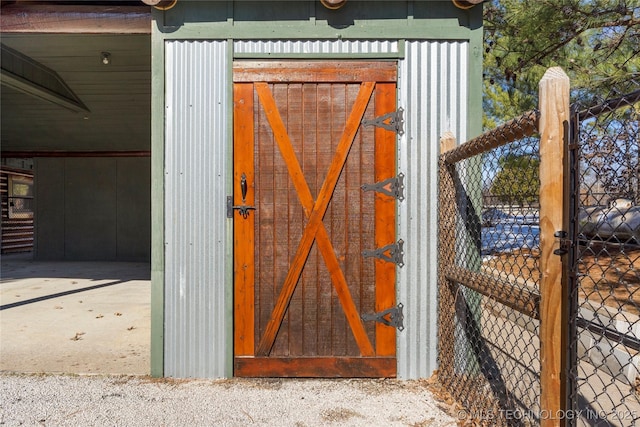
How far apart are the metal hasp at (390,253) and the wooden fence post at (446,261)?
280 mm

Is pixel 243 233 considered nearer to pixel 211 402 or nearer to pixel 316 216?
pixel 316 216

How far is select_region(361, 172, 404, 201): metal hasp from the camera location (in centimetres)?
290

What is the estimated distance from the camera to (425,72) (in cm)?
293

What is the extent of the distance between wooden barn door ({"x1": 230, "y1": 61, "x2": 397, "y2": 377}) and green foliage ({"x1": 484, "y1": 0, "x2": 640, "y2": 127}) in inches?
120

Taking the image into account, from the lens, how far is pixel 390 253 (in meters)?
2.90

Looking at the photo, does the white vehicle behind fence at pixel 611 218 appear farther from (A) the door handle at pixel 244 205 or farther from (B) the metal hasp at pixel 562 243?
(A) the door handle at pixel 244 205

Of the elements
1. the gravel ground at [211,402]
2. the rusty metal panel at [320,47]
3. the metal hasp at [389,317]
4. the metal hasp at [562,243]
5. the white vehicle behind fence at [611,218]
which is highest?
the rusty metal panel at [320,47]

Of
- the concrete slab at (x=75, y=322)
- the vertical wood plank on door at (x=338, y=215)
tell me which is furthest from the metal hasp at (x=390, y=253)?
the concrete slab at (x=75, y=322)

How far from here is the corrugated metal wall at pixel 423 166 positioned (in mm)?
2896

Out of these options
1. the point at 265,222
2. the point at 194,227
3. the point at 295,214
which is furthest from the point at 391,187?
the point at 194,227

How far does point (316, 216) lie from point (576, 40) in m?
5.26

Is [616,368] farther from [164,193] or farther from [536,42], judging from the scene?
[536,42]

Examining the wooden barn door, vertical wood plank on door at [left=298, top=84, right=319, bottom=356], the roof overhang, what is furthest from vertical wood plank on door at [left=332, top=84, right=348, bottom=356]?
the roof overhang

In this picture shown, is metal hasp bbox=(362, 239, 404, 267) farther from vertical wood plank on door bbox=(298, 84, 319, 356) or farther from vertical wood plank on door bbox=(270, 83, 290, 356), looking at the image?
vertical wood plank on door bbox=(270, 83, 290, 356)
